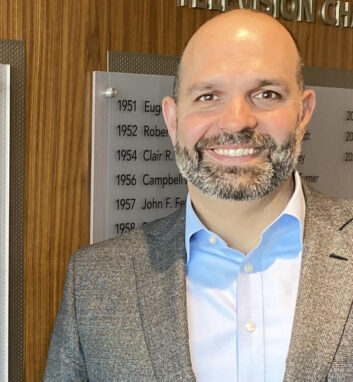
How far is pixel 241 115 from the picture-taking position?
4.23 feet

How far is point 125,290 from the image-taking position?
4.60 ft

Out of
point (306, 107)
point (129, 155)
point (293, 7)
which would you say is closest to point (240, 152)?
point (306, 107)

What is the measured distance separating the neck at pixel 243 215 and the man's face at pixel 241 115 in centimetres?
4

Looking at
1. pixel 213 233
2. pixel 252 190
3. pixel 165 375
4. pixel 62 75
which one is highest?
pixel 62 75

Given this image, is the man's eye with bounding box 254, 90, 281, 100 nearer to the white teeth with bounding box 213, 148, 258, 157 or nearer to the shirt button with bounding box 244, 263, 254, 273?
the white teeth with bounding box 213, 148, 258, 157

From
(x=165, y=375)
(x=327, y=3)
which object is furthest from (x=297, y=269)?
(x=327, y=3)

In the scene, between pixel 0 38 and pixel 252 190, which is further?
pixel 0 38

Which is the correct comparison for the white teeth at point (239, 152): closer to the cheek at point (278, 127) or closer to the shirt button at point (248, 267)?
the cheek at point (278, 127)

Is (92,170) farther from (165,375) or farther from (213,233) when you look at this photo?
(165,375)

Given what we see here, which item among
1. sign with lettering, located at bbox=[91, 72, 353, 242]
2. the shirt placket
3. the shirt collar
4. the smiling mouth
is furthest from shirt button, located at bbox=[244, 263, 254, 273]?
sign with lettering, located at bbox=[91, 72, 353, 242]

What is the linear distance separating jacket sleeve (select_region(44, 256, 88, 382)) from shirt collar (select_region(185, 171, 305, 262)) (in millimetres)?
264

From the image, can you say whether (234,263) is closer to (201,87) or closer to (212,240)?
(212,240)

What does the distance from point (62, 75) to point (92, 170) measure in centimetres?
23

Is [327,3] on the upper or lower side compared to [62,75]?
upper
